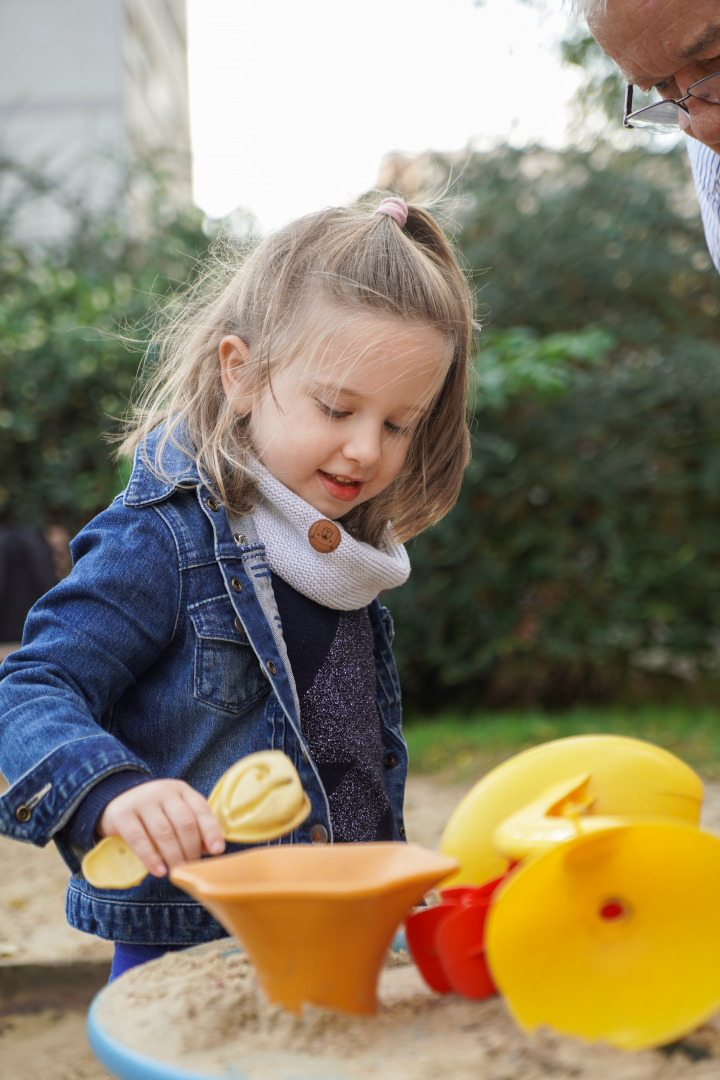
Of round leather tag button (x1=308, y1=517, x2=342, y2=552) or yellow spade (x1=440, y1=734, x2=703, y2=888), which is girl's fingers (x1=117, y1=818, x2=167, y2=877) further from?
round leather tag button (x1=308, y1=517, x2=342, y2=552)

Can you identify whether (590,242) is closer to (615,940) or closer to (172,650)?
(172,650)

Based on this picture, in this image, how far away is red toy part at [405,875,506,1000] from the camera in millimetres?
919

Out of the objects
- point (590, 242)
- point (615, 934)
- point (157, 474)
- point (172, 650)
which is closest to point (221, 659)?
point (172, 650)

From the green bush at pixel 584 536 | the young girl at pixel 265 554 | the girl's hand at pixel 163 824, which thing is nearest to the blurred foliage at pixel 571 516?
the green bush at pixel 584 536

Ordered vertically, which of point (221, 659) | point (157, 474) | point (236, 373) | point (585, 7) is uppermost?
point (585, 7)

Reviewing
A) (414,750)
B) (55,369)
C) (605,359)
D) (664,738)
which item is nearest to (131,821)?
(414,750)

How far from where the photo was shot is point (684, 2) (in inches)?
63.4

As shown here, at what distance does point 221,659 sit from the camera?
1.48m

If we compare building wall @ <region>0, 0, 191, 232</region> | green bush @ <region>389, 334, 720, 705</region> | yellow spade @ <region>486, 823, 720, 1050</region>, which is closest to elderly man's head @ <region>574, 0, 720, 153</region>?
yellow spade @ <region>486, 823, 720, 1050</region>

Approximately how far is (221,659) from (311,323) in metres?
0.55

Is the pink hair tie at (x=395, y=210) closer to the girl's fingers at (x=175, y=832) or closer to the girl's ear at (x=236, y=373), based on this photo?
the girl's ear at (x=236, y=373)

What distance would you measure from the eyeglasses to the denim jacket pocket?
119 cm

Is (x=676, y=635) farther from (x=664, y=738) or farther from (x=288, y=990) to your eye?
(x=288, y=990)

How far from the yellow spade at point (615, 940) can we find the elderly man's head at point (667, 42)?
1.37 m
